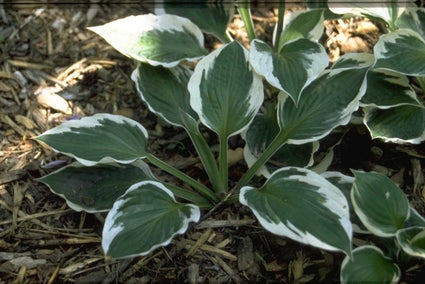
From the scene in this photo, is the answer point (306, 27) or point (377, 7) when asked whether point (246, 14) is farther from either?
point (377, 7)

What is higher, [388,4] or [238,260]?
[388,4]

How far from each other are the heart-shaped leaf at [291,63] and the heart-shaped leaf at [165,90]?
285 millimetres

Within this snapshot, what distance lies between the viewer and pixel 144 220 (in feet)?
4.84

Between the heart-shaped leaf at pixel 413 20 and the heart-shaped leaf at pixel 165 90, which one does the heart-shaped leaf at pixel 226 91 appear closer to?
the heart-shaped leaf at pixel 165 90

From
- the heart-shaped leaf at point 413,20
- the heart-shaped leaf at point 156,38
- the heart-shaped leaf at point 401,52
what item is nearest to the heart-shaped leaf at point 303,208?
the heart-shaped leaf at point 401,52

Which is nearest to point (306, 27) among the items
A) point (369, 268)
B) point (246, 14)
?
point (246, 14)

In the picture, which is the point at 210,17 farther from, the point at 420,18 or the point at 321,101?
the point at 420,18

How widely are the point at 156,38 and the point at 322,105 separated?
2.16ft

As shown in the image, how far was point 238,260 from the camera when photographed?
162 cm

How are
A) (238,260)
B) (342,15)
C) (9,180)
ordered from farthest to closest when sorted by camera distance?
(342,15) < (9,180) < (238,260)

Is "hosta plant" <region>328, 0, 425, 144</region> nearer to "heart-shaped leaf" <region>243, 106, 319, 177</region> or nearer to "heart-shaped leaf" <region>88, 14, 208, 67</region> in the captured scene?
"heart-shaped leaf" <region>243, 106, 319, 177</region>

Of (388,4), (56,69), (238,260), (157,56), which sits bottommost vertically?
(238,260)

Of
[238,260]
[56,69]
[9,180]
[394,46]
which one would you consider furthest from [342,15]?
[9,180]

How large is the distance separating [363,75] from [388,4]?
0.42 metres
